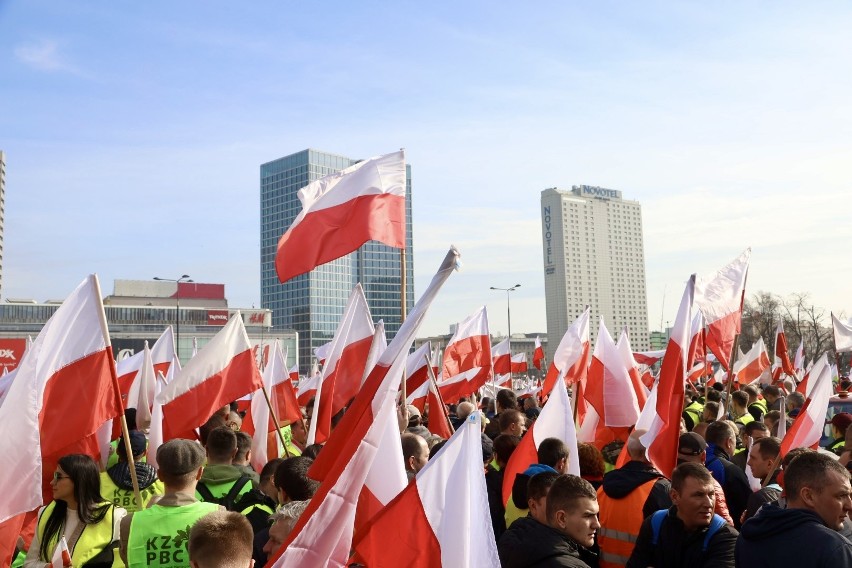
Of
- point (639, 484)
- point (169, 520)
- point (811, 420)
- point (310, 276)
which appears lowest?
point (639, 484)

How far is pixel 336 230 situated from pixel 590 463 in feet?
11.9

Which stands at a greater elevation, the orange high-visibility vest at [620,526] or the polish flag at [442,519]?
the polish flag at [442,519]

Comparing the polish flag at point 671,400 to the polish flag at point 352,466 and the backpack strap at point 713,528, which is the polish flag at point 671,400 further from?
the polish flag at point 352,466

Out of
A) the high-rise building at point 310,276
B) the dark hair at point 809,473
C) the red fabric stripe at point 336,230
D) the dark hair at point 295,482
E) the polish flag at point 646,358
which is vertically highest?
the high-rise building at point 310,276

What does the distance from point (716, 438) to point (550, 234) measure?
194m

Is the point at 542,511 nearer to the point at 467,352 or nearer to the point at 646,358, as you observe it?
the point at 467,352

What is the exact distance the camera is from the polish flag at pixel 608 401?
30.9ft

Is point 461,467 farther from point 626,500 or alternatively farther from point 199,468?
point 626,500

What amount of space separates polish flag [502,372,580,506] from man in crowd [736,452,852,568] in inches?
82.2

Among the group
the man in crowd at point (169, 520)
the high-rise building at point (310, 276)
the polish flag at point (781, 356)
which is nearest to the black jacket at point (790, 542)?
the man in crowd at point (169, 520)

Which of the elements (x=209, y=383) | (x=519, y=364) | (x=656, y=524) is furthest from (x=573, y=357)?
(x=519, y=364)

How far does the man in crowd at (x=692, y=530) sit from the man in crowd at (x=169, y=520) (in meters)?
2.36

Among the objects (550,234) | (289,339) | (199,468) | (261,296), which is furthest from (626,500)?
(550,234)

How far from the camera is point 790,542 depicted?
3.88 meters
